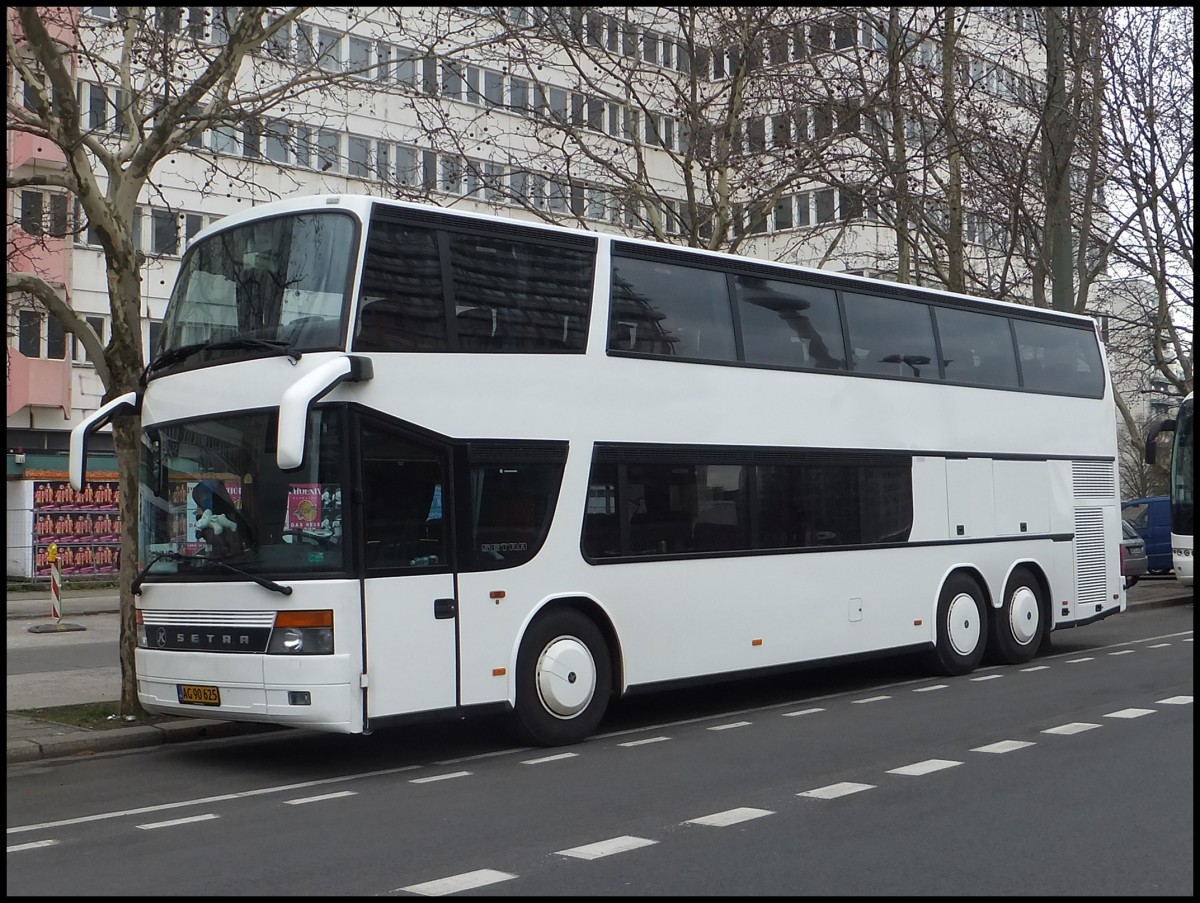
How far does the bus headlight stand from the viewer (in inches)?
377

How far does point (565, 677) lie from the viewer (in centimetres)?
1098

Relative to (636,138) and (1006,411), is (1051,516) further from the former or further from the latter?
(636,138)

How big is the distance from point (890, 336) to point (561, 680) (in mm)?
5824

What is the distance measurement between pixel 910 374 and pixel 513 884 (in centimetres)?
967

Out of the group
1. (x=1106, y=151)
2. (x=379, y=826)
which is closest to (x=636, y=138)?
(x=1106, y=151)

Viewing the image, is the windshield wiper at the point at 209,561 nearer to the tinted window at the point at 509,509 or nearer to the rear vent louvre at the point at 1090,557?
the tinted window at the point at 509,509

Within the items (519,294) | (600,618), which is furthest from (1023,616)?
(519,294)

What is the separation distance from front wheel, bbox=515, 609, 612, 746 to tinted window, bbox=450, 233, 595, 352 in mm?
2118

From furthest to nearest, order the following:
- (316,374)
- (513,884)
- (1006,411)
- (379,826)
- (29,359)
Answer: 1. (29,359)
2. (1006,411)
3. (316,374)
4. (379,826)
5. (513,884)

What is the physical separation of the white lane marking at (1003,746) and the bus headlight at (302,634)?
4426mm

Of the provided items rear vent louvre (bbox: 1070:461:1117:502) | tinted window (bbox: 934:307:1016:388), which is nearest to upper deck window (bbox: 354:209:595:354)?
tinted window (bbox: 934:307:1016:388)

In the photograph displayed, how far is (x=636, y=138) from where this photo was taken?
20.5 meters

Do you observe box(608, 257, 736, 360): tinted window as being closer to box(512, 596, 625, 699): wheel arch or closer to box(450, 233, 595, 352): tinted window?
box(450, 233, 595, 352): tinted window

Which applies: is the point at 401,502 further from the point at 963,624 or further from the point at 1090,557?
the point at 1090,557
